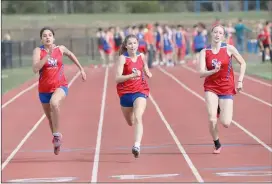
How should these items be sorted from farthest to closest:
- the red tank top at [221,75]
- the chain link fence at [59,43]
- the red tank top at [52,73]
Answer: the chain link fence at [59,43], the red tank top at [221,75], the red tank top at [52,73]

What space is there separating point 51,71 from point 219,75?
243cm

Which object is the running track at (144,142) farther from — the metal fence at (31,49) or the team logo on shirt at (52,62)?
the metal fence at (31,49)

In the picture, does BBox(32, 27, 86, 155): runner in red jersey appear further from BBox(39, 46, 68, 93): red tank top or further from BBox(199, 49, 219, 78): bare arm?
BBox(199, 49, 219, 78): bare arm

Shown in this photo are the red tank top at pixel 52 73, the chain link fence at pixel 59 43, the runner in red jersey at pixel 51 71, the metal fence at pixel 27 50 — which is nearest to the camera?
the runner in red jersey at pixel 51 71

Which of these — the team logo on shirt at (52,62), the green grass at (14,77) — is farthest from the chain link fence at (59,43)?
the team logo on shirt at (52,62)

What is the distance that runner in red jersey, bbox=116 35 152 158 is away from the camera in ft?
39.2

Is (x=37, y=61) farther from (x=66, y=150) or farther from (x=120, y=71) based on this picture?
(x=66, y=150)

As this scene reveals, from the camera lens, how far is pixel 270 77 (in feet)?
96.0

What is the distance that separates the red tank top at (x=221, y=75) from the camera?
41.0ft

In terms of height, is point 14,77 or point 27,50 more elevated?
point 14,77

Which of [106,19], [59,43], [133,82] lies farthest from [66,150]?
[106,19]

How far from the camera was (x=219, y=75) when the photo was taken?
1280 centimetres

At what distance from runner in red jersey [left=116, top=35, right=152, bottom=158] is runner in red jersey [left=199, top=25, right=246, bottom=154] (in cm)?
86

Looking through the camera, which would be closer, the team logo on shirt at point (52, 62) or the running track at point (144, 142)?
the running track at point (144, 142)
